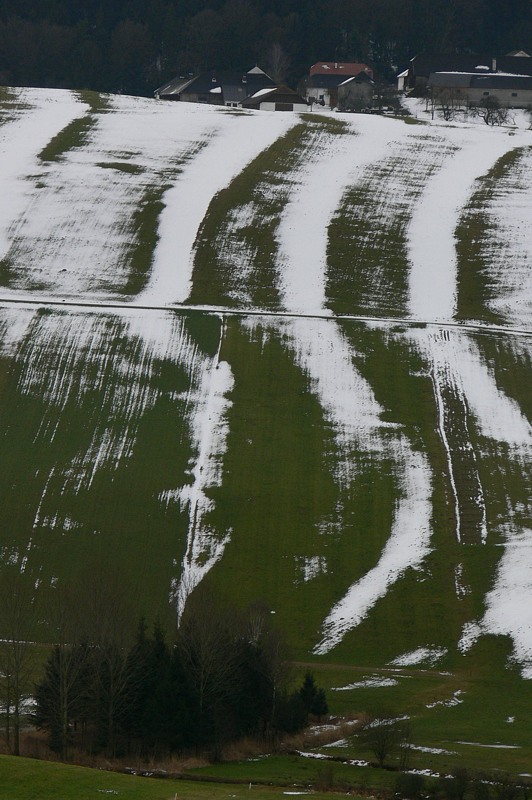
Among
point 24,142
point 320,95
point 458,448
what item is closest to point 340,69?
point 320,95

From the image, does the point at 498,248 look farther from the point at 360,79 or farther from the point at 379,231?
the point at 360,79

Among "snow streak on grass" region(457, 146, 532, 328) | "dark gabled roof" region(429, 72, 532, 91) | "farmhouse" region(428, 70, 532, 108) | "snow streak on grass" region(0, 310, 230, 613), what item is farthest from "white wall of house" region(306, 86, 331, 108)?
"snow streak on grass" region(0, 310, 230, 613)

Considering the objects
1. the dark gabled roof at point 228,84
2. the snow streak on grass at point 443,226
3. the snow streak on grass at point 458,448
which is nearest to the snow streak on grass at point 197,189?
the snow streak on grass at point 443,226

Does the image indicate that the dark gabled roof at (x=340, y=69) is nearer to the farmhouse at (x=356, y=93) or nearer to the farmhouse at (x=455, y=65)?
the farmhouse at (x=356, y=93)

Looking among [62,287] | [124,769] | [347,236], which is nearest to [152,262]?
[62,287]

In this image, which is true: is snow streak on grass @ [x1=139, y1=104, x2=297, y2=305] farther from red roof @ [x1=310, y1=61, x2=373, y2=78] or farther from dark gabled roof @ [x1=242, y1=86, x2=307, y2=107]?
red roof @ [x1=310, y1=61, x2=373, y2=78]

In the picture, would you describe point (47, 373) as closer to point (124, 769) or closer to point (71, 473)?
point (71, 473)
